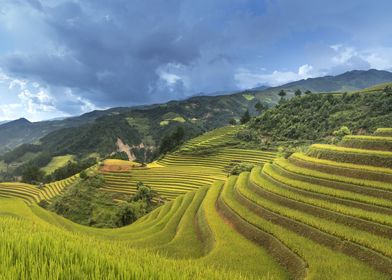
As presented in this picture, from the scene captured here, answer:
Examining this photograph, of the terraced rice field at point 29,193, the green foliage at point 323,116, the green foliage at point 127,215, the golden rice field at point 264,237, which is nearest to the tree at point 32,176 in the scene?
the terraced rice field at point 29,193

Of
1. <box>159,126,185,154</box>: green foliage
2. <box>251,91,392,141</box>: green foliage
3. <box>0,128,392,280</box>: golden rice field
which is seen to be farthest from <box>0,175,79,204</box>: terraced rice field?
<box>251,91,392,141</box>: green foliage

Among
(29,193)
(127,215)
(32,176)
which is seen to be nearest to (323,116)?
(127,215)

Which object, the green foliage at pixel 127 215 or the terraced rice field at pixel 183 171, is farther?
the terraced rice field at pixel 183 171

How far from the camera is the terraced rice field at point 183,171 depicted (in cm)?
6312

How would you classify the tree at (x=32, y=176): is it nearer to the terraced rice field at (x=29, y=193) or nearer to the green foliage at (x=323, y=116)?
the terraced rice field at (x=29, y=193)

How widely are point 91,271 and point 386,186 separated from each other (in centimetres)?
1912

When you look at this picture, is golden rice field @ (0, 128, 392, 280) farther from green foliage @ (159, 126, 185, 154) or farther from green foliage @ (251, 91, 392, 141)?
green foliage @ (159, 126, 185, 154)

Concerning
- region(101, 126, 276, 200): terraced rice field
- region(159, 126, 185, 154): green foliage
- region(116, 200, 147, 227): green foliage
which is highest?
region(159, 126, 185, 154): green foliage

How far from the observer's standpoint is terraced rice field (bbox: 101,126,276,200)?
63.1 meters

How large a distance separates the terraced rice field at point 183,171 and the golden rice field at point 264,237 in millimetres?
28759

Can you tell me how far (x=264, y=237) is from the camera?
1750 cm

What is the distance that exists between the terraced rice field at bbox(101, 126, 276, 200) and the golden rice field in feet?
94.4

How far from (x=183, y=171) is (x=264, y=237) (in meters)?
60.9

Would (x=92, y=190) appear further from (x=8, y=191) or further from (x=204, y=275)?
(x=204, y=275)
